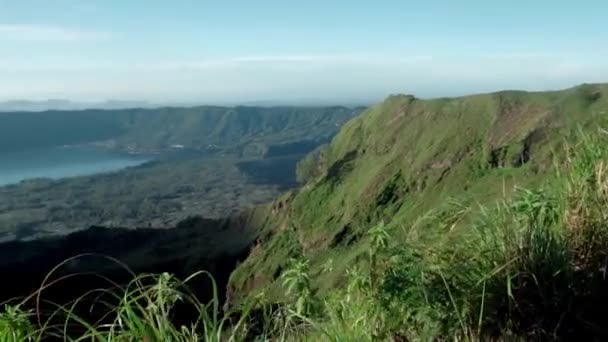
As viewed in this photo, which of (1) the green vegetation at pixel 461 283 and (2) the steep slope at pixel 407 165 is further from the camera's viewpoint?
(2) the steep slope at pixel 407 165

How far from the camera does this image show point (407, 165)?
10231 centimetres

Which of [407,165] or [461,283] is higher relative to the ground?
[461,283]

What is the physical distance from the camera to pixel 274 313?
375 centimetres

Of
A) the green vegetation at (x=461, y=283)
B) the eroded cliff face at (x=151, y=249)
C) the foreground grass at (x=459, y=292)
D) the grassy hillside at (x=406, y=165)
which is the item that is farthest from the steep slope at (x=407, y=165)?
the foreground grass at (x=459, y=292)

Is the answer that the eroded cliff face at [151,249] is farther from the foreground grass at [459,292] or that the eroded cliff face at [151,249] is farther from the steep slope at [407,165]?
the foreground grass at [459,292]

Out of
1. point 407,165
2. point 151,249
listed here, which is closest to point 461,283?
point 407,165

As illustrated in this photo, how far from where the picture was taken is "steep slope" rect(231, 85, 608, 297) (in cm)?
8894

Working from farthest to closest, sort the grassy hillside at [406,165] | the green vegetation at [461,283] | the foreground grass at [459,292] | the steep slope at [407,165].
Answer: the steep slope at [407,165] < the grassy hillside at [406,165] < the foreground grass at [459,292] < the green vegetation at [461,283]

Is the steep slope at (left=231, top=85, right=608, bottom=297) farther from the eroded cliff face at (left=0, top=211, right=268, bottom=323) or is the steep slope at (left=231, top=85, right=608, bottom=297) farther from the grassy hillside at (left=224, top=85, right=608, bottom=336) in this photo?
the eroded cliff face at (left=0, top=211, right=268, bottom=323)

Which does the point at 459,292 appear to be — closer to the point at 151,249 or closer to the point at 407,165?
the point at 407,165

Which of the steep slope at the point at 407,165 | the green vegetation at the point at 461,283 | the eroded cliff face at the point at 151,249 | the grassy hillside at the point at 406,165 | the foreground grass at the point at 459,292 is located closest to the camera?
the green vegetation at the point at 461,283

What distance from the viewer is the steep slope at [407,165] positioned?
292 ft

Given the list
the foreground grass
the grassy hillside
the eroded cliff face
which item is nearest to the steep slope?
the grassy hillside

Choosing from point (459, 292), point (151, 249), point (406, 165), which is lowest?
point (151, 249)
